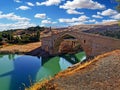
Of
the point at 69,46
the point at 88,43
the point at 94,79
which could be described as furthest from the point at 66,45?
the point at 94,79

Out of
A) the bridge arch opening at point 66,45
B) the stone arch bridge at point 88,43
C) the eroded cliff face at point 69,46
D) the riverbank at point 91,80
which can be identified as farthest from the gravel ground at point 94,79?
the eroded cliff face at point 69,46

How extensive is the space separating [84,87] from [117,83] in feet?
6.03

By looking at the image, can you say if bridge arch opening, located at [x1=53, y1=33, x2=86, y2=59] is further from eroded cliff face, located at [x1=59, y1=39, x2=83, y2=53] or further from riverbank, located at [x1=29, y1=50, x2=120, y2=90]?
riverbank, located at [x1=29, y1=50, x2=120, y2=90]

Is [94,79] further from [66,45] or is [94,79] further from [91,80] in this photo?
[66,45]

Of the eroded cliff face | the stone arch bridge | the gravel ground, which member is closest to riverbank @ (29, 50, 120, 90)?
the gravel ground

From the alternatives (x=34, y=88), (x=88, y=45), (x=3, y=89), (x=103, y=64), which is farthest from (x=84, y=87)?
(x=88, y=45)

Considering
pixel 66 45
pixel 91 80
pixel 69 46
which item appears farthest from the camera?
pixel 69 46

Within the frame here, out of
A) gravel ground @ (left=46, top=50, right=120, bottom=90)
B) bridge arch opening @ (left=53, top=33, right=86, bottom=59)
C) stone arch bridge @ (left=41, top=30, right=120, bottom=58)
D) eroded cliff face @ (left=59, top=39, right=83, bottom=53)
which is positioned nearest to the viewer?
gravel ground @ (left=46, top=50, right=120, bottom=90)

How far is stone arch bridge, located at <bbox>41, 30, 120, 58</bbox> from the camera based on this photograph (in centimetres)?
4131

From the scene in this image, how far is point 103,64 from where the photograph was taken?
57.9 ft

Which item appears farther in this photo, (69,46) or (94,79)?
(69,46)

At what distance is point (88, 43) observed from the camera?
50469 millimetres

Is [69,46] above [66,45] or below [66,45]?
below

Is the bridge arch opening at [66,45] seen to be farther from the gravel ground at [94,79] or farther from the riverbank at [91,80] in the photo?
the riverbank at [91,80]
